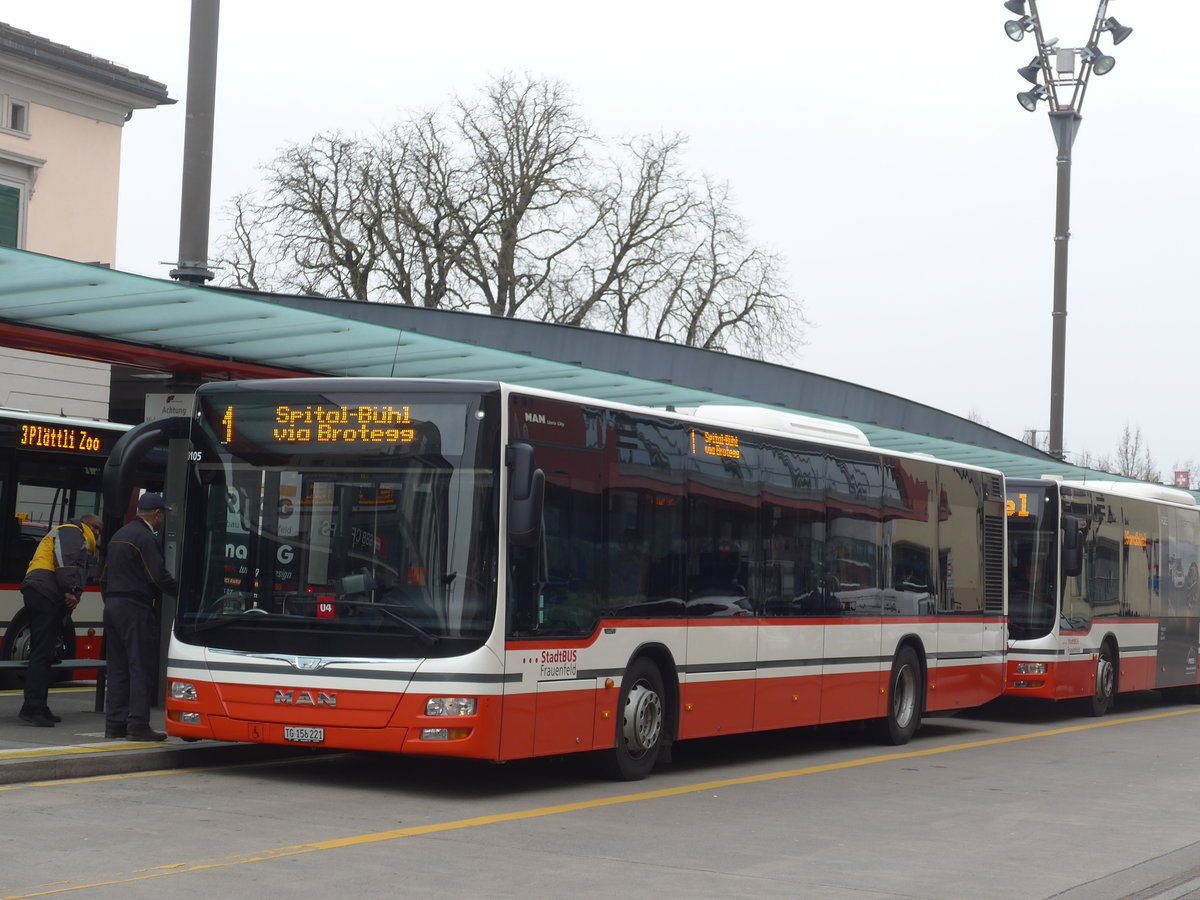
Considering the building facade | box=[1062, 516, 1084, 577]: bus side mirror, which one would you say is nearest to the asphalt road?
box=[1062, 516, 1084, 577]: bus side mirror

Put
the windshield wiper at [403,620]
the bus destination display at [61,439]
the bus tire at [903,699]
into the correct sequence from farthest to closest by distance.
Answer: the bus destination display at [61,439] < the bus tire at [903,699] < the windshield wiper at [403,620]

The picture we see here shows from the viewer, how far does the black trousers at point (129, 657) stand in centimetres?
1250

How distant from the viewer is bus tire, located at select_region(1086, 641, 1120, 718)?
2230cm

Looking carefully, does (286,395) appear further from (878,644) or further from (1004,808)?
(878,644)

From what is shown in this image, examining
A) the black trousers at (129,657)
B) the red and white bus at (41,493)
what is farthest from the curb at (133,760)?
the red and white bus at (41,493)

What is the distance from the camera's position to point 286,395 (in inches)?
462

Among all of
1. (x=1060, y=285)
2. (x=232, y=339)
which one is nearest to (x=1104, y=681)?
(x=1060, y=285)

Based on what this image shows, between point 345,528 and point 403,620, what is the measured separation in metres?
0.76

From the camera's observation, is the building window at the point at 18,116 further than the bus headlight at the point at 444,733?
Yes

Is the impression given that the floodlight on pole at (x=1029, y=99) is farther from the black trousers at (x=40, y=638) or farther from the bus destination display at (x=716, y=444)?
the black trousers at (x=40, y=638)

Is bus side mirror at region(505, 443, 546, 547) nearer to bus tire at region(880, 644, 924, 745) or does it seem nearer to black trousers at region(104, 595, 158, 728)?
black trousers at region(104, 595, 158, 728)

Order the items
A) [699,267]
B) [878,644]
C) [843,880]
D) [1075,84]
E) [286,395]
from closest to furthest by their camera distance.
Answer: [843,880], [286,395], [878,644], [1075,84], [699,267]

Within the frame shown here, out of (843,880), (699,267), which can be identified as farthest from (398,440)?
(699,267)

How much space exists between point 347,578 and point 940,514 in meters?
8.61
